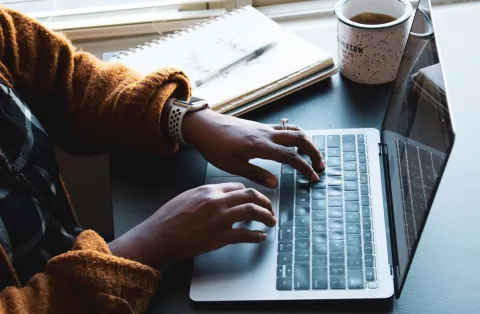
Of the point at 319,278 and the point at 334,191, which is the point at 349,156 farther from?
the point at 319,278

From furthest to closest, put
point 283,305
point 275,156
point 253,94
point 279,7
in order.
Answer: point 279,7 < point 253,94 < point 275,156 < point 283,305

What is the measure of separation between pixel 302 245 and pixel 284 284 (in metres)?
0.06

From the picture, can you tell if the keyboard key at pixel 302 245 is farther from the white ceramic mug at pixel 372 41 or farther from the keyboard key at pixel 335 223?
the white ceramic mug at pixel 372 41

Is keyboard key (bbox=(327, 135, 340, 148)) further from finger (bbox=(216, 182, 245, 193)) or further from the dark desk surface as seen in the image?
finger (bbox=(216, 182, 245, 193))

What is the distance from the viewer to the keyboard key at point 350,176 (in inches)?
32.2

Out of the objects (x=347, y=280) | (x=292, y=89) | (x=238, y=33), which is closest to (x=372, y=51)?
(x=292, y=89)

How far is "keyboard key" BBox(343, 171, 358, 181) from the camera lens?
0.82m

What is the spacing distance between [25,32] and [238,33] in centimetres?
32

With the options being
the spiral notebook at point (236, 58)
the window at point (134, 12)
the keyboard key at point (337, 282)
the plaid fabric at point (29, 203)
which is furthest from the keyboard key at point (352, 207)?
the window at point (134, 12)

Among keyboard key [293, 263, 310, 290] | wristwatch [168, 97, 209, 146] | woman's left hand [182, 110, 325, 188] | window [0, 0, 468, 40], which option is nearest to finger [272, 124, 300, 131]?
woman's left hand [182, 110, 325, 188]

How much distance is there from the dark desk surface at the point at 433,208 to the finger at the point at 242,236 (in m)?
0.06

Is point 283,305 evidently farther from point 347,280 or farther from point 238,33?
point 238,33

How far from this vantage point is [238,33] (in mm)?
1046

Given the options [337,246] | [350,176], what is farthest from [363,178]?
[337,246]
